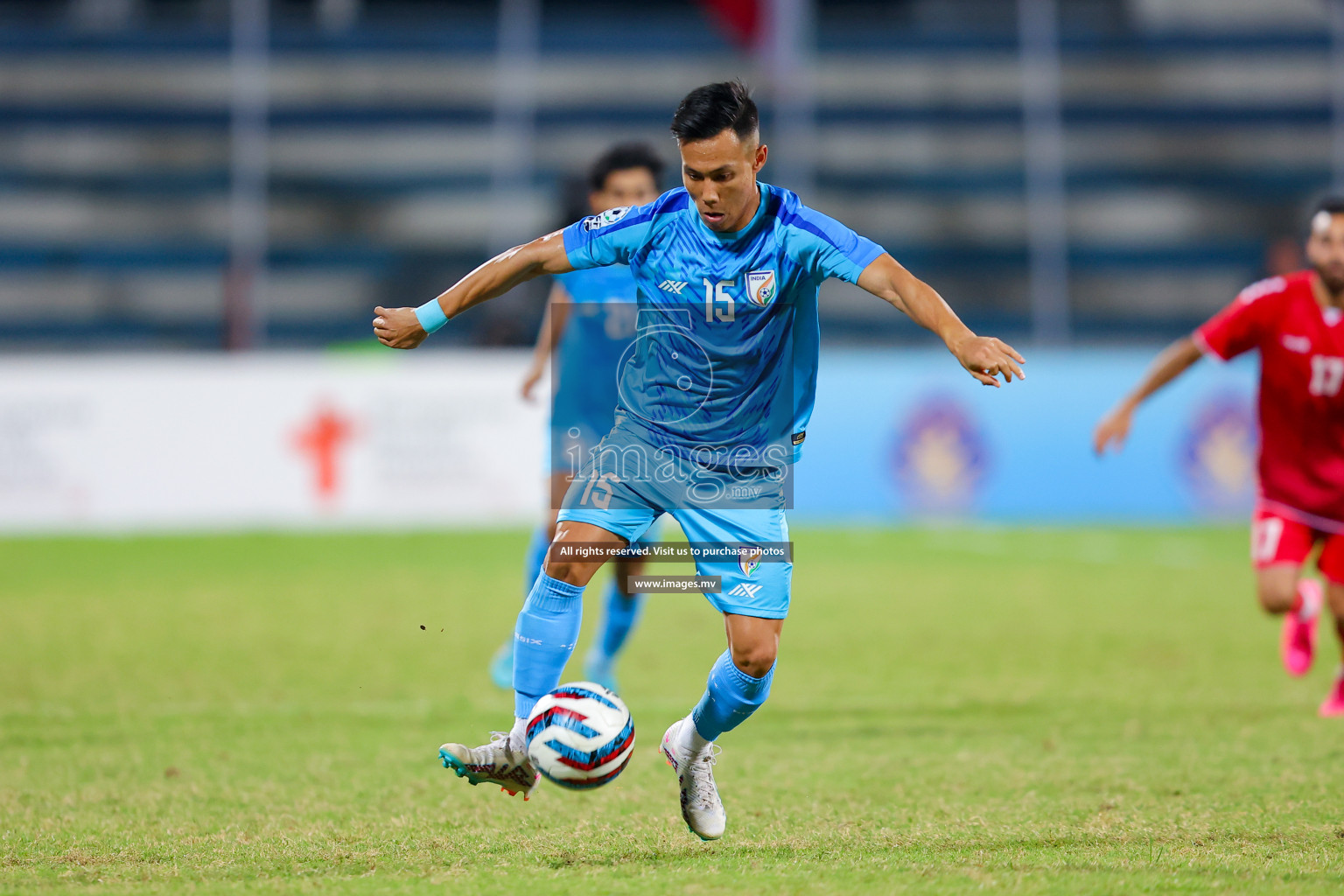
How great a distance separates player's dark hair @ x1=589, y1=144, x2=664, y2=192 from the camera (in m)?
6.80

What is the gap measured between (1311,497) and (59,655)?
633 cm

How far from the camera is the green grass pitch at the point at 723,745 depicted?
3.96 meters

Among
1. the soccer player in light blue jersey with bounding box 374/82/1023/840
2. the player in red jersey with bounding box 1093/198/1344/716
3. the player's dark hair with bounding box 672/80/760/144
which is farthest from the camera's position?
the player in red jersey with bounding box 1093/198/1344/716

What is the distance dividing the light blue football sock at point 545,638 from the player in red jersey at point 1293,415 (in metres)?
2.76

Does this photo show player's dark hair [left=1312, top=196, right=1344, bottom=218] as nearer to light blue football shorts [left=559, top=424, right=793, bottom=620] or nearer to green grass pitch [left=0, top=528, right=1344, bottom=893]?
green grass pitch [left=0, top=528, right=1344, bottom=893]

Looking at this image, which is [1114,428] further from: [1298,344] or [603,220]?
[603,220]

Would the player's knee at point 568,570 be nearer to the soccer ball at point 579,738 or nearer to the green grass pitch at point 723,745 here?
the soccer ball at point 579,738

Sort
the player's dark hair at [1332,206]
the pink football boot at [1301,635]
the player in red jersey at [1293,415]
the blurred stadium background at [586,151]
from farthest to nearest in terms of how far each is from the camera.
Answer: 1. the blurred stadium background at [586,151]
2. the pink football boot at [1301,635]
3. the player in red jersey at [1293,415]
4. the player's dark hair at [1332,206]

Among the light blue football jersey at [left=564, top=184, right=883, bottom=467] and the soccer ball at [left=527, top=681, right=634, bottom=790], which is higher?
the light blue football jersey at [left=564, top=184, right=883, bottom=467]

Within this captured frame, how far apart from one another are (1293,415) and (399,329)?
13.3 feet

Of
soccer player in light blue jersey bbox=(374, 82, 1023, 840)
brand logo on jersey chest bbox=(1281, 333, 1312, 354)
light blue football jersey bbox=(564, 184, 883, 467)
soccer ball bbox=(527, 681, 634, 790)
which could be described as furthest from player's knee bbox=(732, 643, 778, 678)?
brand logo on jersey chest bbox=(1281, 333, 1312, 354)

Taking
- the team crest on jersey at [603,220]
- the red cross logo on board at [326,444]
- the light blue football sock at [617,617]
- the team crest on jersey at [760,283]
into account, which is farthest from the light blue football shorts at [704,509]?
the red cross logo on board at [326,444]

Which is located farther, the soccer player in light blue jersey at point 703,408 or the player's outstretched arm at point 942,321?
the soccer player in light blue jersey at point 703,408

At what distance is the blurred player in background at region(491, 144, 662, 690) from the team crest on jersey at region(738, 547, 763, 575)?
2317mm
